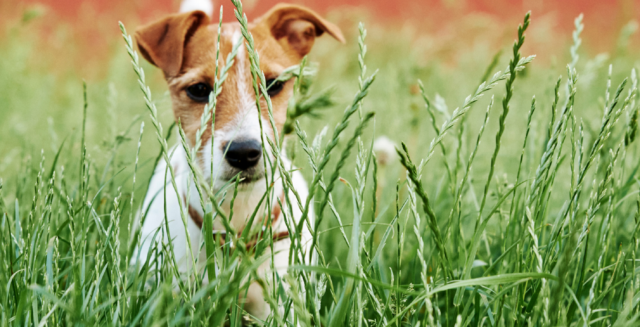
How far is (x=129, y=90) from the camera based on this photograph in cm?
504

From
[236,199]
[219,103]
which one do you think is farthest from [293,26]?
[236,199]

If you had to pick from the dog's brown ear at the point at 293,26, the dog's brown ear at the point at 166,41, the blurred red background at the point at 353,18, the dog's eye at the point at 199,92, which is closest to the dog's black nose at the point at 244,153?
the dog's eye at the point at 199,92

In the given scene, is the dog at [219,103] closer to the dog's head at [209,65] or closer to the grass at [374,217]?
the dog's head at [209,65]

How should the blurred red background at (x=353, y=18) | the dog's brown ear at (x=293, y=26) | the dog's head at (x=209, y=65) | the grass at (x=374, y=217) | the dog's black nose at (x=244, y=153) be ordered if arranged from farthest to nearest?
the blurred red background at (x=353, y=18) → the dog's brown ear at (x=293, y=26) → the dog's head at (x=209, y=65) → the dog's black nose at (x=244, y=153) → the grass at (x=374, y=217)

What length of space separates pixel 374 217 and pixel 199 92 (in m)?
1.13

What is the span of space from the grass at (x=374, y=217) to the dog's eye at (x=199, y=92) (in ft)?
0.61

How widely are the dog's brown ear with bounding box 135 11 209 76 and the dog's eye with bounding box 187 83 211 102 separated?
0.35ft

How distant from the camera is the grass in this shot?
0.83m

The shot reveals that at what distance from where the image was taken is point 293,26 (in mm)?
2252

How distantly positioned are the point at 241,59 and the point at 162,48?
1.12 ft

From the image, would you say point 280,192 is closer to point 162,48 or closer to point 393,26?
point 162,48

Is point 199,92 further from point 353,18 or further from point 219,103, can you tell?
point 353,18

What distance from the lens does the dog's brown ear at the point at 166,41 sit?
1901 millimetres

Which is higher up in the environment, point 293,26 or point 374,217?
point 293,26
